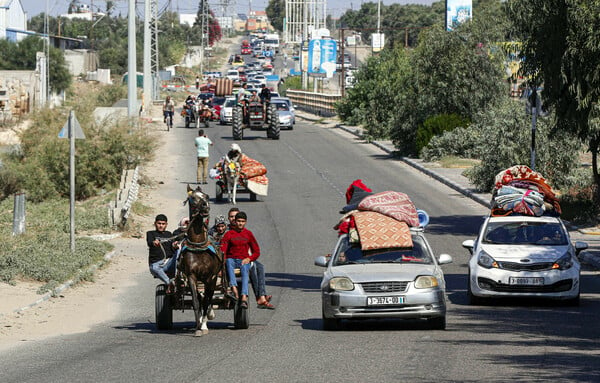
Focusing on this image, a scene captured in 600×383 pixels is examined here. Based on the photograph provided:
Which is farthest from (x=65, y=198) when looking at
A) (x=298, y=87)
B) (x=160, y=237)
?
(x=298, y=87)

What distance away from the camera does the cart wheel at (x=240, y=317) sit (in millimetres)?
15945

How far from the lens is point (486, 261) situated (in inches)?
707

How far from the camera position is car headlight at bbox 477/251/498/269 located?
17.9 m

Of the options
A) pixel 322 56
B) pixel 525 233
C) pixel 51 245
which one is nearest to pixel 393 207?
pixel 525 233

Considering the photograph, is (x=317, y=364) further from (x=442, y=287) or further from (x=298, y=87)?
(x=298, y=87)

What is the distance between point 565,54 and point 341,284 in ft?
42.8

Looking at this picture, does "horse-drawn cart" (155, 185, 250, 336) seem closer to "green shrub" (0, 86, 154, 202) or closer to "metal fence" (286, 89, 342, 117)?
"green shrub" (0, 86, 154, 202)

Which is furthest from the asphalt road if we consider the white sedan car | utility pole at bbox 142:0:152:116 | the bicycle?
utility pole at bbox 142:0:152:116

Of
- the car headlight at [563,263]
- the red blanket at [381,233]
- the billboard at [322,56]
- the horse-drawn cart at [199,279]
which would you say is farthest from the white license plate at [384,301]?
the billboard at [322,56]

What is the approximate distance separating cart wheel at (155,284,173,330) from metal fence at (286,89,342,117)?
199ft

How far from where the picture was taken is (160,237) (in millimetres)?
17062

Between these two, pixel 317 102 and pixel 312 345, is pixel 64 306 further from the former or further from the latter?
pixel 317 102

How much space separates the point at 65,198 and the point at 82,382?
92.5 feet

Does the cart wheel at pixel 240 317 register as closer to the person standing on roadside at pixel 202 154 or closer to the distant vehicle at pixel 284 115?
the person standing on roadside at pixel 202 154
